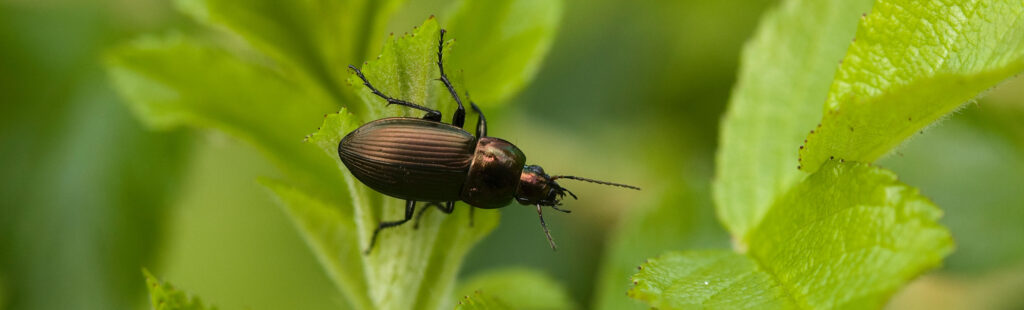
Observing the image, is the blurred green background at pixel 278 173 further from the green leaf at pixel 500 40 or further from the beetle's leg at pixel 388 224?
the beetle's leg at pixel 388 224

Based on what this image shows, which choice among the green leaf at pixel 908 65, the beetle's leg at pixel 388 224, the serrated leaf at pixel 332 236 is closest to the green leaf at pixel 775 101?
the green leaf at pixel 908 65

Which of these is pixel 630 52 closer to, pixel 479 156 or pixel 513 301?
pixel 479 156

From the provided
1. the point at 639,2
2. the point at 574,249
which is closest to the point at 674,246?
the point at 574,249


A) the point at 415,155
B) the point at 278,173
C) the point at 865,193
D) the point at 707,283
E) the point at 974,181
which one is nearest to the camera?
the point at 865,193

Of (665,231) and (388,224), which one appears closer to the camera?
(388,224)

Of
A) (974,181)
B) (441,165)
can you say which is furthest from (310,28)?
(974,181)

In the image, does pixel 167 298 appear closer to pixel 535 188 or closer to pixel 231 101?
pixel 231 101

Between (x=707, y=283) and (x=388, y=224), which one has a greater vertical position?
(x=388, y=224)

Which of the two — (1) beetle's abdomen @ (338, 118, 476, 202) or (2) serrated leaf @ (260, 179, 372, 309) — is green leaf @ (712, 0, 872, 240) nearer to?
(1) beetle's abdomen @ (338, 118, 476, 202)
